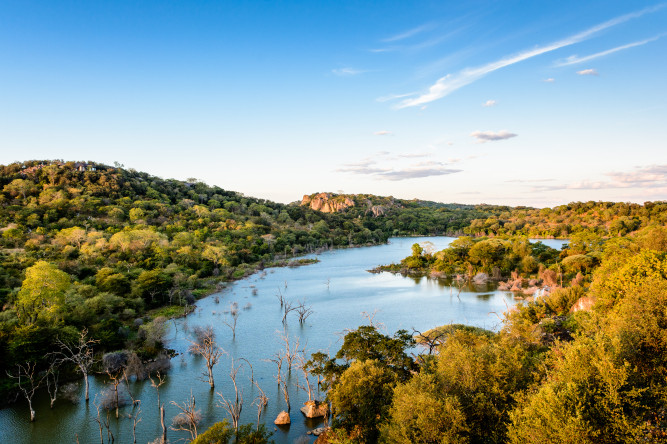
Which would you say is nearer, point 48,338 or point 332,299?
point 48,338

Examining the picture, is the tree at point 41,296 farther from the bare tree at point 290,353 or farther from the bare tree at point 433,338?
the bare tree at point 433,338

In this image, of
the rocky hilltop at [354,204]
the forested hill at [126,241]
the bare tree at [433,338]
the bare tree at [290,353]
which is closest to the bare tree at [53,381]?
the forested hill at [126,241]

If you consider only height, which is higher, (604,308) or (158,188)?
(158,188)

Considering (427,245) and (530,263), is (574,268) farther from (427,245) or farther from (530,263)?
(427,245)

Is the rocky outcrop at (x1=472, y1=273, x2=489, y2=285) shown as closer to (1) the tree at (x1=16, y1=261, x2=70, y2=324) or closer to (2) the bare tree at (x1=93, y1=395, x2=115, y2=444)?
(2) the bare tree at (x1=93, y1=395, x2=115, y2=444)

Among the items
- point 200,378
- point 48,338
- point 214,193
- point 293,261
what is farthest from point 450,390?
point 214,193

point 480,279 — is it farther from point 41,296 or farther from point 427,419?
point 41,296

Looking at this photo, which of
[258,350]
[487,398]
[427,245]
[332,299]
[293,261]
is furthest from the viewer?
[293,261]
